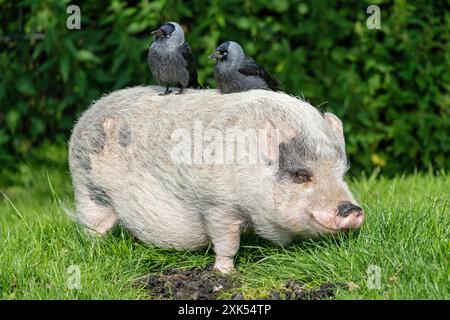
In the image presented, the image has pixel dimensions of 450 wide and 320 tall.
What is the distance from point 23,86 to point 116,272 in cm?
387

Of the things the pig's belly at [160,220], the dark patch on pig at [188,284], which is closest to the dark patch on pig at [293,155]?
the pig's belly at [160,220]

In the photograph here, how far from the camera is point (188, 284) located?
452cm

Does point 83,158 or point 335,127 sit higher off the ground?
point 335,127

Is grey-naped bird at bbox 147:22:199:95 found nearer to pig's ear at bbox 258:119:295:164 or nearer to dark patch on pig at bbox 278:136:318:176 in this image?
pig's ear at bbox 258:119:295:164

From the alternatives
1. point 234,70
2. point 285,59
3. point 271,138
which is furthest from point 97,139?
point 285,59

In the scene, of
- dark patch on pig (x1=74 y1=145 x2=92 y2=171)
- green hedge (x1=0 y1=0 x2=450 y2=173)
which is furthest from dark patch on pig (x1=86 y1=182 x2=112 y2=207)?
green hedge (x1=0 y1=0 x2=450 y2=173)

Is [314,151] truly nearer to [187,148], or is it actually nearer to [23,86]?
[187,148]

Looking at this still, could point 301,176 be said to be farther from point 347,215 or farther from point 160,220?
point 160,220

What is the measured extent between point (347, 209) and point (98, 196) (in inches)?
63.5

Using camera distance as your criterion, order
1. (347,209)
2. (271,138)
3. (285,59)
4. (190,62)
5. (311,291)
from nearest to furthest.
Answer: (347,209) → (311,291) → (271,138) → (190,62) → (285,59)

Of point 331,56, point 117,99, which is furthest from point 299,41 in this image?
point 117,99

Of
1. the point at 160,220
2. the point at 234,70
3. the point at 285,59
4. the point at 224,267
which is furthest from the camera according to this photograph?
the point at 285,59

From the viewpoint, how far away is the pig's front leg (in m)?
4.47
